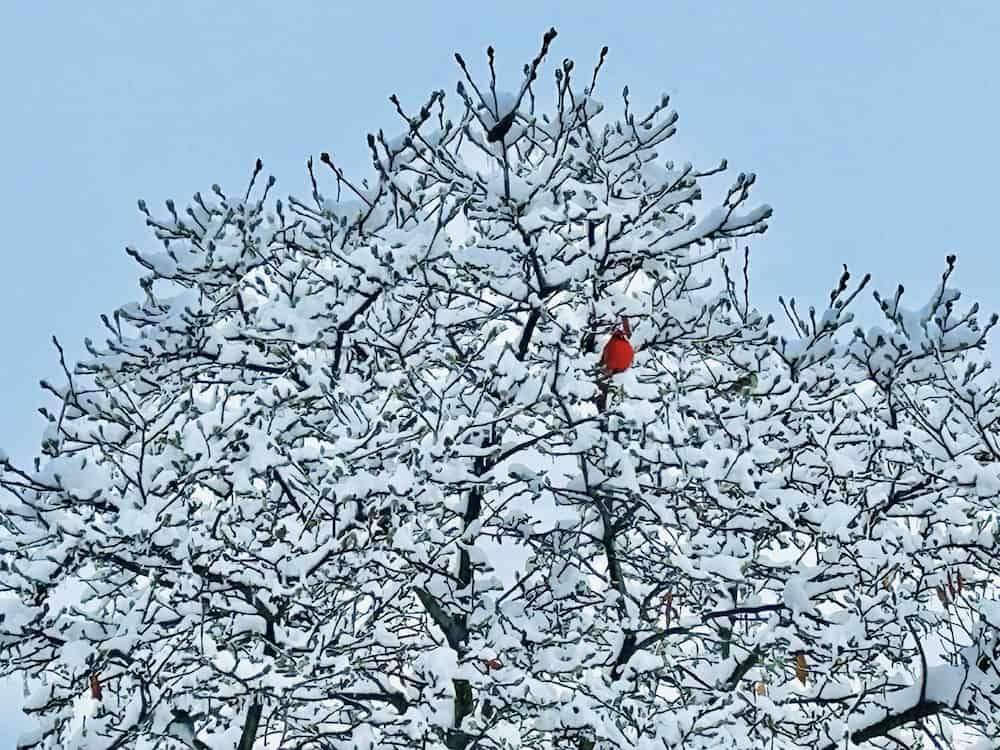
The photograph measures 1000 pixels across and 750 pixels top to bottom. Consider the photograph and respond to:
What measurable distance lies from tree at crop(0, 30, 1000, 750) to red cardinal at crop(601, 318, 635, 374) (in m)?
0.09

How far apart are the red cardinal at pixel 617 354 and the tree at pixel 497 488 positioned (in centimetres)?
9

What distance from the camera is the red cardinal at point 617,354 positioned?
247 inches

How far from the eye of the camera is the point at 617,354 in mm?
6270

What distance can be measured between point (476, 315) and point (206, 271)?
1805mm

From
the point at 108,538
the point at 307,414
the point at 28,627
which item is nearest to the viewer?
the point at 108,538

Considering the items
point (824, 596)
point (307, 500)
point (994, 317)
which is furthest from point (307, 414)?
point (994, 317)

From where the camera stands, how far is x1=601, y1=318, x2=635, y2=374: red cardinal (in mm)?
6266

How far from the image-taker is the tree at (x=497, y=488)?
6.00 m

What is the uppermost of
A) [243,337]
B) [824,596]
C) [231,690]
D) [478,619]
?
[243,337]

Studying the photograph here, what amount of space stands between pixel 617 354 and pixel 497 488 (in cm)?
118

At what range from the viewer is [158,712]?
20.4ft

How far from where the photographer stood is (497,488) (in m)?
6.77

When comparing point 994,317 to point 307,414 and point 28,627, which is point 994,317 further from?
point 28,627

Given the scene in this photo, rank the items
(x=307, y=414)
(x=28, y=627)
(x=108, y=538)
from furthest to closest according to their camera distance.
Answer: (x=307, y=414)
(x=28, y=627)
(x=108, y=538)
